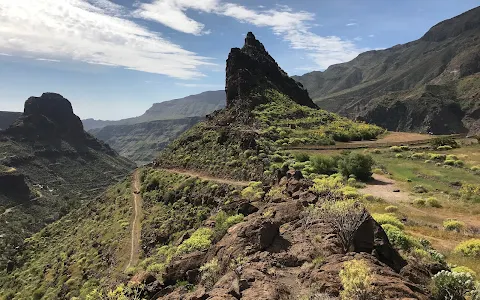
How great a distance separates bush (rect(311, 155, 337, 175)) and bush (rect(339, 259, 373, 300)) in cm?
2953

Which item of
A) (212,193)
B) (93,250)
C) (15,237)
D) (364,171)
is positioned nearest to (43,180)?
(15,237)

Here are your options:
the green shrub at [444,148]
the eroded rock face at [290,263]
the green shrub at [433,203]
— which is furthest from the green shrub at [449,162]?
the eroded rock face at [290,263]

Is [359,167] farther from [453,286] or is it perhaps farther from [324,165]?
[453,286]

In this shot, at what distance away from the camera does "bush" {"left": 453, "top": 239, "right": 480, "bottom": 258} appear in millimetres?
18672

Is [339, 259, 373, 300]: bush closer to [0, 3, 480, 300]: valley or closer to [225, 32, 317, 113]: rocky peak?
[0, 3, 480, 300]: valley

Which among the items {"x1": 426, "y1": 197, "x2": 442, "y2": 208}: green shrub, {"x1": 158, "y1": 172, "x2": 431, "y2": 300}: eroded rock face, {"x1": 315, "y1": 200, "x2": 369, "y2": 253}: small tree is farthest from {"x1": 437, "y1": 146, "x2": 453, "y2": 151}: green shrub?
{"x1": 315, "y1": 200, "x2": 369, "y2": 253}: small tree

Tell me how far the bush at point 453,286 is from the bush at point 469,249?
24.3 feet

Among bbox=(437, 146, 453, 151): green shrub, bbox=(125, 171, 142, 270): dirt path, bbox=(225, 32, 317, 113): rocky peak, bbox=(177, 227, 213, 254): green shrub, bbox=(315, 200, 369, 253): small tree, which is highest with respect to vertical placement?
bbox=(225, 32, 317, 113): rocky peak

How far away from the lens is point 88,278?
1640 inches

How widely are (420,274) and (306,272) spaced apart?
184 inches

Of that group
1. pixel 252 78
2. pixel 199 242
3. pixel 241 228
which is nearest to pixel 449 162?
pixel 241 228

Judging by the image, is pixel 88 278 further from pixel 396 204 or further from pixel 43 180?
pixel 43 180

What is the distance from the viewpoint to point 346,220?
52.6 ft

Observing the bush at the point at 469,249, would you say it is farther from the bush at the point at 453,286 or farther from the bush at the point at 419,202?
the bush at the point at 419,202
